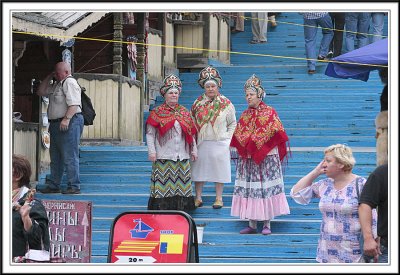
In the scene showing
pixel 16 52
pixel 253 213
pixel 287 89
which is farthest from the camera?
pixel 287 89

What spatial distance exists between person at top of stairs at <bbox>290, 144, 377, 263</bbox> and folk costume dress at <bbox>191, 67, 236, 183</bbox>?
13.9ft

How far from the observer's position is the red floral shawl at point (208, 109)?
14359mm

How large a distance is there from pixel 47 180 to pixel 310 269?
6.72 metres

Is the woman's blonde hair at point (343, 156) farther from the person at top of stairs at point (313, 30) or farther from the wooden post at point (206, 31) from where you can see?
the wooden post at point (206, 31)

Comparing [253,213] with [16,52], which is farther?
[16,52]

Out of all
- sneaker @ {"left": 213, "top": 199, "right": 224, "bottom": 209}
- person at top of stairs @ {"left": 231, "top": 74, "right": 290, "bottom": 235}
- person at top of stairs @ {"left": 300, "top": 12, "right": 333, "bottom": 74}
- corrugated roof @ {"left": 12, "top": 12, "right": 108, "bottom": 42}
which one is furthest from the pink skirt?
person at top of stairs @ {"left": 300, "top": 12, "right": 333, "bottom": 74}

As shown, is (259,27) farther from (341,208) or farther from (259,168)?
(341,208)

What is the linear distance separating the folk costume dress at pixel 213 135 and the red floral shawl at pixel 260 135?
702 mm

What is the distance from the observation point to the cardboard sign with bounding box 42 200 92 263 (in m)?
11.0

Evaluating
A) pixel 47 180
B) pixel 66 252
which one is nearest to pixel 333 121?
pixel 47 180

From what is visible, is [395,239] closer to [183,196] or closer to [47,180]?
[183,196]

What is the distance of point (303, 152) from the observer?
52.9ft

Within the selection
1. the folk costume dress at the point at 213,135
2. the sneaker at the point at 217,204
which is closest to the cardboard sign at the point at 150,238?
the sneaker at the point at 217,204

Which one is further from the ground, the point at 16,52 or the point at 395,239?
the point at 16,52
